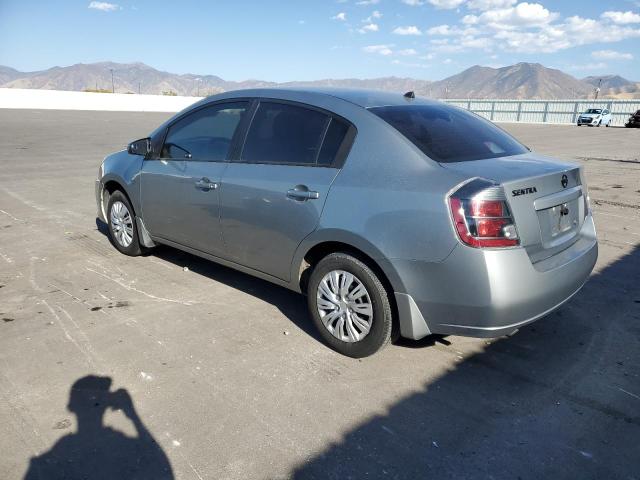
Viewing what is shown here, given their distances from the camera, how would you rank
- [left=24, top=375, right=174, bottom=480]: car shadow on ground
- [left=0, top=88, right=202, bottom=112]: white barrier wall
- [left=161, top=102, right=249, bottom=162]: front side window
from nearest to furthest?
[left=24, top=375, right=174, bottom=480]: car shadow on ground → [left=161, top=102, right=249, bottom=162]: front side window → [left=0, top=88, right=202, bottom=112]: white barrier wall

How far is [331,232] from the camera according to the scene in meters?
3.39

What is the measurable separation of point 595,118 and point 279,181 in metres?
43.2

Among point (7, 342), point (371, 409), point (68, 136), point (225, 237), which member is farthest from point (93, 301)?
point (68, 136)

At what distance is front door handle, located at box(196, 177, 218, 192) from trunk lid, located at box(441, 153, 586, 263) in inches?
76.5

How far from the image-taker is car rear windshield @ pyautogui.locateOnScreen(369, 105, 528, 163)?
3336 mm

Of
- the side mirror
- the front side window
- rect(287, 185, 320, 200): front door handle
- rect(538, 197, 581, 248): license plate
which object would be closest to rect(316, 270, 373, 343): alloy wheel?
rect(287, 185, 320, 200): front door handle

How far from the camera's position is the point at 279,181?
12.3ft

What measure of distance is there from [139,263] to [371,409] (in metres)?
3.41

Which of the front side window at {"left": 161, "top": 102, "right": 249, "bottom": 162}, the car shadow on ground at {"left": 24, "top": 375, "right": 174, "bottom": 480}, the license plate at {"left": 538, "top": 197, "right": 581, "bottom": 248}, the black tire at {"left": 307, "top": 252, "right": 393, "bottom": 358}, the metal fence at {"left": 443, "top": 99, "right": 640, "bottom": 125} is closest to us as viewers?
the car shadow on ground at {"left": 24, "top": 375, "right": 174, "bottom": 480}

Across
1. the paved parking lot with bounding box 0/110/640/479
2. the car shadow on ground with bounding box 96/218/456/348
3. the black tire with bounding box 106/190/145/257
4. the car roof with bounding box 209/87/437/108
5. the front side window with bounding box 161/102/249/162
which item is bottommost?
the paved parking lot with bounding box 0/110/640/479

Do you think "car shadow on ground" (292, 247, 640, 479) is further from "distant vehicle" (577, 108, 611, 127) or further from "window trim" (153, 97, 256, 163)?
"distant vehicle" (577, 108, 611, 127)

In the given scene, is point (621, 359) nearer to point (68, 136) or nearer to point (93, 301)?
point (93, 301)

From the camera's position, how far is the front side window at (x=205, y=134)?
4.29 metres

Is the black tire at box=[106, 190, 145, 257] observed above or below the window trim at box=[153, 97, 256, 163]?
below
